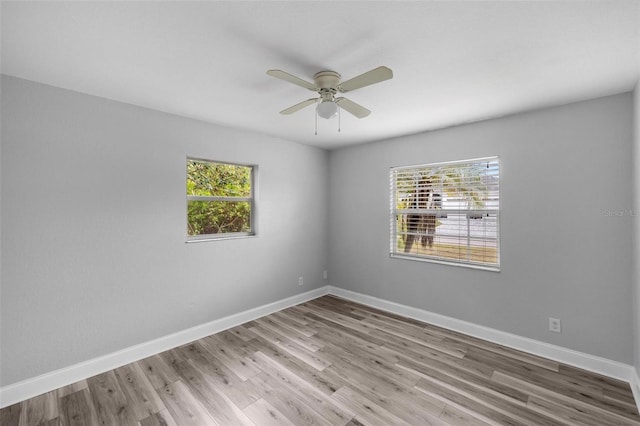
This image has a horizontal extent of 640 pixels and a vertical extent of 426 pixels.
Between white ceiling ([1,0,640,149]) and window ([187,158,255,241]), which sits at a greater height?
white ceiling ([1,0,640,149])

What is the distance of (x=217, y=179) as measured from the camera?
134 inches

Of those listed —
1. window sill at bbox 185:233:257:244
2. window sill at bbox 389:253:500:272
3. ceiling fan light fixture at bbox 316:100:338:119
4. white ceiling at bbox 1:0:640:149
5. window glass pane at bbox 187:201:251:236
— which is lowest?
window sill at bbox 389:253:500:272

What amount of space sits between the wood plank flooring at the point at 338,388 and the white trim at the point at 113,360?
7cm

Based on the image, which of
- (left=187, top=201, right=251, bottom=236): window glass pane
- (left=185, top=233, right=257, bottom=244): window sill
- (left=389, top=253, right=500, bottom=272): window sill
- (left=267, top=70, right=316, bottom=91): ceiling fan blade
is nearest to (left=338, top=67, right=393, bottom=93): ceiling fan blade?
(left=267, top=70, right=316, bottom=91): ceiling fan blade

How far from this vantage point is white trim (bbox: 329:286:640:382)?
7.80 ft

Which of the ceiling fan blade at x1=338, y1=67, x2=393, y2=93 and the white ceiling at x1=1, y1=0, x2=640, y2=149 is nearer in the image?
the white ceiling at x1=1, y1=0, x2=640, y2=149

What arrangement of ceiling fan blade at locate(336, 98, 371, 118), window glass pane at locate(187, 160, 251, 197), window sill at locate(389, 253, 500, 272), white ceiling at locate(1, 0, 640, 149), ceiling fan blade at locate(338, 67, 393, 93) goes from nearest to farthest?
white ceiling at locate(1, 0, 640, 149), ceiling fan blade at locate(338, 67, 393, 93), ceiling fan blade at locate(336, 98, 371, 118), window sill at locate(389, 253, 500, 272), window glass pane at locate(187, 160, 251, 197)

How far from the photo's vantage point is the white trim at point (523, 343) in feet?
7.80

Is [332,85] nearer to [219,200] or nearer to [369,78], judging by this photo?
[369,78]

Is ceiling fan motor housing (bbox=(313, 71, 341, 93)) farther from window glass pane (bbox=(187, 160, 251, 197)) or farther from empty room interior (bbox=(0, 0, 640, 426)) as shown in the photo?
window glass pane (bbox=(187, 160, 251, 197))

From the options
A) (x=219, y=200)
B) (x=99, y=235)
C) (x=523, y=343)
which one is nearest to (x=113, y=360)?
(x=99, y=235)

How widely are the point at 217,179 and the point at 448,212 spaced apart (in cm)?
283

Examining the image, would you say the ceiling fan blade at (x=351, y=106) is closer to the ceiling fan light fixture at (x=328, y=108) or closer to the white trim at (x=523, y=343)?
the ceiling fan light fixture at (x=328, y=108)

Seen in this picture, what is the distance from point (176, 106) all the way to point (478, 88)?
8.83 feet
